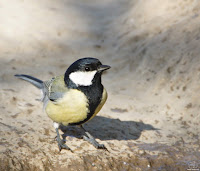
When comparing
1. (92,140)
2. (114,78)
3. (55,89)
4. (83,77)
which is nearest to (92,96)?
(83,77)

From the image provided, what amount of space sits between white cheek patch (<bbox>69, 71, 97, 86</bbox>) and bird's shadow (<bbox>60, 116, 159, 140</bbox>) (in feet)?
2.65

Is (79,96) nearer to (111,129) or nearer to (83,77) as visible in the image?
(83,77)

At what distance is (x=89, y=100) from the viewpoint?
3.78 meters

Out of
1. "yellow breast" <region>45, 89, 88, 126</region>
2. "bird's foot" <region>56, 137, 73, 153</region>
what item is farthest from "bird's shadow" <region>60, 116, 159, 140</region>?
"yellow breast" <region>45, 89, 88, 126</region>

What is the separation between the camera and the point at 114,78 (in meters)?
6.12

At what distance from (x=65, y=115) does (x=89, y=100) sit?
311 mm

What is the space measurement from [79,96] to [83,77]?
0.23 m

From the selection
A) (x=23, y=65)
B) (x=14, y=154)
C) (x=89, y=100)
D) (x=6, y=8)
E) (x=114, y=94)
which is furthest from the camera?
(x=6, y=8)

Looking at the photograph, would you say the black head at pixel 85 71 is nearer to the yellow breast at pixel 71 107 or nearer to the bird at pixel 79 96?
the bird at pixel 79 96

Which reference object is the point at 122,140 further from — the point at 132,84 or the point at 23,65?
the point at 23,65

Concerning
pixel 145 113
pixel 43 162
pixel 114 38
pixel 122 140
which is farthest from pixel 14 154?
pixel 114 38

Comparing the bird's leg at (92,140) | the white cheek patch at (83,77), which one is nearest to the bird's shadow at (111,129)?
the bird's leg at (92,140)

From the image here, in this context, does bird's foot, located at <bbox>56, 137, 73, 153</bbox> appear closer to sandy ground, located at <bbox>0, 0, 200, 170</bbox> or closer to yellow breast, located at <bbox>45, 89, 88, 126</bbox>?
sandy ground, located at <bbox>0, 0, 200, 170</bbox>

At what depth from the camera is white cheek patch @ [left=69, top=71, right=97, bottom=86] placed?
385cm
